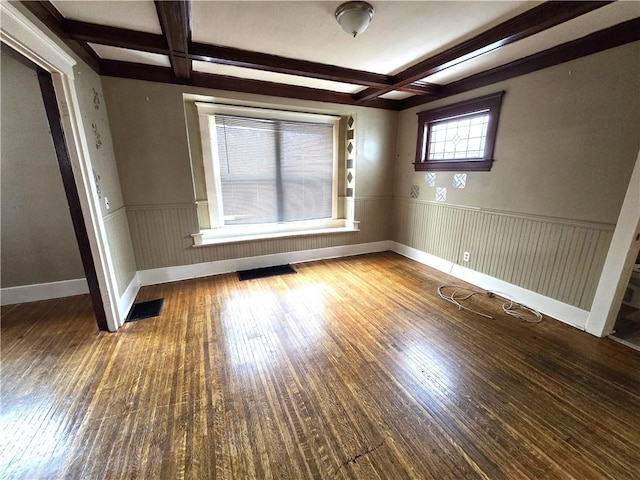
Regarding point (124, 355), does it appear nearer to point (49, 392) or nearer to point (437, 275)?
→ point (49, 392)

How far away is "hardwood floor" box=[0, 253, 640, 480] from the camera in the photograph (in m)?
1.31

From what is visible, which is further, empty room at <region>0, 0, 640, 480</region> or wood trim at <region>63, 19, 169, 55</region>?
wood trim at <region>63, 19, 169, 55</region>

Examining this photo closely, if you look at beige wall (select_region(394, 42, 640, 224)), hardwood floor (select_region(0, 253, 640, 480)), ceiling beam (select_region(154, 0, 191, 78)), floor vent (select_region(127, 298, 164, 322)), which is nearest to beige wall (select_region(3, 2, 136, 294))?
floor vent (select_region(127, 298, 164, 322))

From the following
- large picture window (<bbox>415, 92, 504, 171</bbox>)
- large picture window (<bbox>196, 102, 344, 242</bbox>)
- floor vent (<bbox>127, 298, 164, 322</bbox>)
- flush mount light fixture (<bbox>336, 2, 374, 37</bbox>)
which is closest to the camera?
flush mount light fixture (<bbox>336, 2, 374, 37</bbox>)

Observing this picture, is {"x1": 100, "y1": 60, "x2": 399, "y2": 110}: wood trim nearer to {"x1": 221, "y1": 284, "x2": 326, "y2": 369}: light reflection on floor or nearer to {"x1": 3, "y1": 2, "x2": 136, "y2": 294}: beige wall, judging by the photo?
{"x1": 3, "y1": 2, "x2": 136, "y2": 294}: beige wall

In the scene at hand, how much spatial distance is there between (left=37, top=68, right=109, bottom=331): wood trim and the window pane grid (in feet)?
13.0

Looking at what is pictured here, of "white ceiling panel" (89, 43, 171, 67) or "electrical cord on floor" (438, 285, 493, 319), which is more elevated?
"white ceiling panel" (89, 43, 171, 67)

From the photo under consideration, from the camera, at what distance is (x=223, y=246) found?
366 centimetres

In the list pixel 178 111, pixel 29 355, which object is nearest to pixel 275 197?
pixel 178 111

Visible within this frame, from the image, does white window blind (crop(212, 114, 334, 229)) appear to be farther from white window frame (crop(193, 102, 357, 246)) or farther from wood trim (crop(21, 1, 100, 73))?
wood trim (crop(21, 1, 100, 73))

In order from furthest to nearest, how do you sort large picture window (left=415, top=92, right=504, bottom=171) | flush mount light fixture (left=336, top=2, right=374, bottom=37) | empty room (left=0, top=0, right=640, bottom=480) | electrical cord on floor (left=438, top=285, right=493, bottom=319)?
large picture window (left=415, top=92, right=504, bottom=171)
electrical cord on floor (left=438, top=285, right=493, bottom=319)
flush mount light fixture (left=336, top=2, right=374, bottom=37)
empty room (left=0, top=0, right=640, bottom=480)

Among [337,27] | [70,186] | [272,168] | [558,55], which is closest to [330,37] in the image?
[337,27]

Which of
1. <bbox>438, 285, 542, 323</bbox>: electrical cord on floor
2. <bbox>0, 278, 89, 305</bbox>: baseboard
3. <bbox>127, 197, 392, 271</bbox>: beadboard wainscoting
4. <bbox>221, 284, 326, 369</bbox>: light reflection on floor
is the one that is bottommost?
<bbox>221, 284, 326, 369</bbox>: light reflection on floor

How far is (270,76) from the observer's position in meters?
3.07
